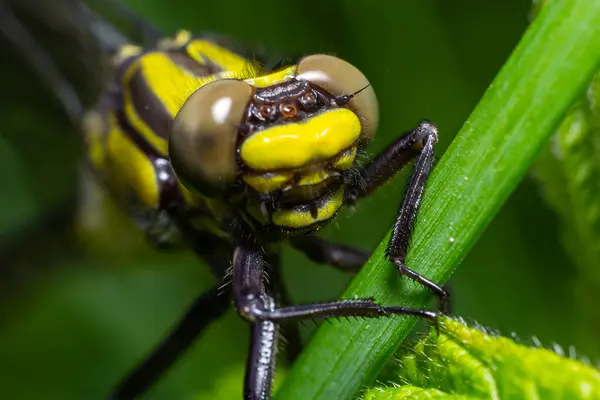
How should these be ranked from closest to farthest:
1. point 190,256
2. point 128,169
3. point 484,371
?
1. point 484,371
2. point 128,169
3. point 190,256

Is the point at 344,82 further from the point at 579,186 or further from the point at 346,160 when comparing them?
the point at 579,186

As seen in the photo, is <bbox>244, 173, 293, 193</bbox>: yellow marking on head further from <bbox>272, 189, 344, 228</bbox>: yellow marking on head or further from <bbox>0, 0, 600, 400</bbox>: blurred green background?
<bbox>0, 0, 600, 400</bbox>: blurred green background

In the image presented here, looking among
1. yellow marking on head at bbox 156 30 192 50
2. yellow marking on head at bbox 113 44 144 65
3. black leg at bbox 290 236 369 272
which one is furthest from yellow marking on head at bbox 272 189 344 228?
yellow marking on head at bbox 113 44 144 65

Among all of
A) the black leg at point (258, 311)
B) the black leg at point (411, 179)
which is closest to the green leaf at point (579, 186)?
the black leg at point (411, 179)

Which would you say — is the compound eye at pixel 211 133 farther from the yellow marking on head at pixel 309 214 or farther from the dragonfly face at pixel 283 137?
the yellow marking on head at pixel 309 214

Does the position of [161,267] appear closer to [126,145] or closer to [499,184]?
[126,145]

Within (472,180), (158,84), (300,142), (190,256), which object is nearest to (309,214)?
(300,142)
